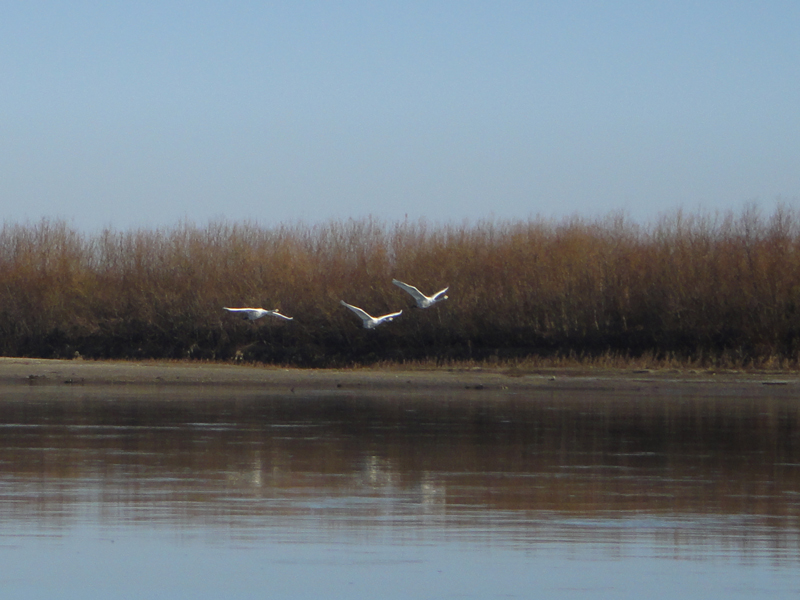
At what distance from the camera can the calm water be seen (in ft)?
23.8

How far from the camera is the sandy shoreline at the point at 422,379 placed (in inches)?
1207

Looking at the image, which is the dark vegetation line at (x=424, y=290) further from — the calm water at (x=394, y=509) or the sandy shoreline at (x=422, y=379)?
the calm water at (x=394, y=509)

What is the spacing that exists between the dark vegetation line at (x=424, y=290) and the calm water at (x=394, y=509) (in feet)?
74.9

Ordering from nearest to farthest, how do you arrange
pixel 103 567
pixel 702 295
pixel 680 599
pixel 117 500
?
pixel 680 599
pixel 103 567
pixel 117 500
pixel 702 295

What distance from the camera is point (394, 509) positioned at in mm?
9883

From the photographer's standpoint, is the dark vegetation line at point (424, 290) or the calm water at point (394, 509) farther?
the dark vegetation line at point (424, 290)

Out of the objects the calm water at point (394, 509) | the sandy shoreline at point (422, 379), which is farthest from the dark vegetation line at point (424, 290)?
the calm water at point (394, 509)

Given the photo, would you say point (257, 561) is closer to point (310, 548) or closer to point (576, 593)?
point (310, 548)

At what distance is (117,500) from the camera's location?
1021cm

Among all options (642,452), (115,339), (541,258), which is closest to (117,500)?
(642,452)

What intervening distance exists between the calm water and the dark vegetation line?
22.8 m

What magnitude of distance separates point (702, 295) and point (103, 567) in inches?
1423

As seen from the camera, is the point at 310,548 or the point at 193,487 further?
the point at 193,487

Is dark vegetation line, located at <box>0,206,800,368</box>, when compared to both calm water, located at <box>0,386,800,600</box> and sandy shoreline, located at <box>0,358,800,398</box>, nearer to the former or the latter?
sandy shoreline, located at <box>0,358,800,398</box>
